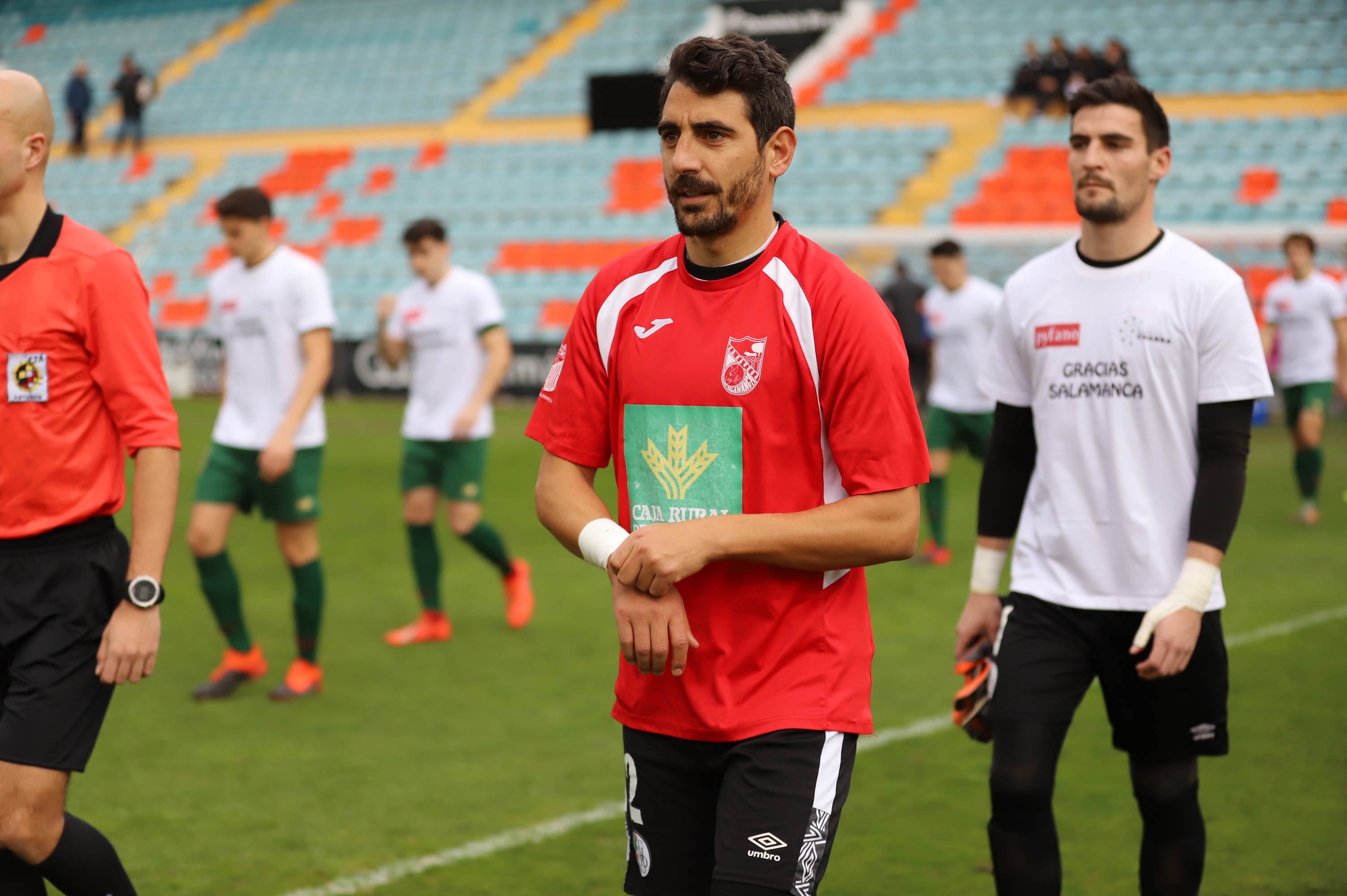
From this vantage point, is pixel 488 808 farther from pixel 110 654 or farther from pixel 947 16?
pixel 947 16

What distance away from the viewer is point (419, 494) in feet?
27.0

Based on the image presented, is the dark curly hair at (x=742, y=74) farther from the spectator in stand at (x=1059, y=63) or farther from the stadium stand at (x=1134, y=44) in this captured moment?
the stadium stand at (x=1134, y=44)

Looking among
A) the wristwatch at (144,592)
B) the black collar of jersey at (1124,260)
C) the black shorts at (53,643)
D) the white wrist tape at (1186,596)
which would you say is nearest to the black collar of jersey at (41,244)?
the black shorts at (53,643)

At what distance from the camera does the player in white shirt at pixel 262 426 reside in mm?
6816

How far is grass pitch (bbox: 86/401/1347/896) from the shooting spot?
468 cm

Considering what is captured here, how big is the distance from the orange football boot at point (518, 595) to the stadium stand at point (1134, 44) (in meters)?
17.4

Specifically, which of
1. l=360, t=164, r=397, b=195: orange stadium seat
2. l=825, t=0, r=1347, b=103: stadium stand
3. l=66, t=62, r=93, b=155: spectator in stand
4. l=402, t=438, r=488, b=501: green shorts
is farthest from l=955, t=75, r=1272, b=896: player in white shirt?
l=66, t=62, r=93, b=155: spectator in stand

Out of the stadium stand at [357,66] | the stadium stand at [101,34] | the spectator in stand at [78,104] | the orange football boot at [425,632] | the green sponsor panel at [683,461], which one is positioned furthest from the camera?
the stadium stand at [101,34]

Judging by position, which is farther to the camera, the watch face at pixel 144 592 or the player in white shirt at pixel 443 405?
the player in white shirt at pixel 443 405

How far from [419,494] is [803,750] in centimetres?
578

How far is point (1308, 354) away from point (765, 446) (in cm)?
1036

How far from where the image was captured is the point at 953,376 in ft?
34.7

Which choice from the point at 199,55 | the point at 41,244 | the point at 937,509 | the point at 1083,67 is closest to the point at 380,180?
the point at 199,55

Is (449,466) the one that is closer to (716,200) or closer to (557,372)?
(557,372)
